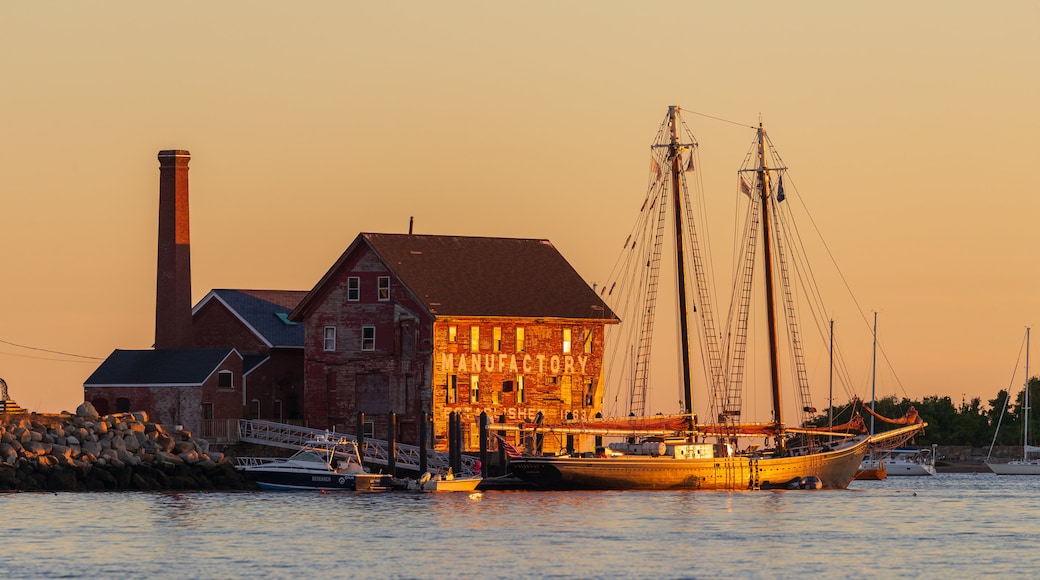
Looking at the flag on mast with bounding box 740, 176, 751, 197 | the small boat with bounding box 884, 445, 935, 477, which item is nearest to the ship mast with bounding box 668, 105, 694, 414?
the flag on mast with bounding box 740, 176, 751, 197

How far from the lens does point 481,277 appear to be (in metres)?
95.5

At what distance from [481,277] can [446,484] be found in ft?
50.9

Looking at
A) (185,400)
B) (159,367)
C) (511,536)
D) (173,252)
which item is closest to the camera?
(511,536)

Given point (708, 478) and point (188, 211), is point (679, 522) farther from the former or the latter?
point (188, 211)

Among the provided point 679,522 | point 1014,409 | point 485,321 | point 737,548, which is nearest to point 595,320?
point 485,321

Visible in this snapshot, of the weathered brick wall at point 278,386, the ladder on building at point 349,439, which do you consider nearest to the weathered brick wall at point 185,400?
the weathered brick wall at point 278,386

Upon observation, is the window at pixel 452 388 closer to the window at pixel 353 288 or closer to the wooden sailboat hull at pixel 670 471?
the window at pixel 353 288

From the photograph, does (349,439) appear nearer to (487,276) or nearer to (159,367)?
(487,276)

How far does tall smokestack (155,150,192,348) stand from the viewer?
3959 inches

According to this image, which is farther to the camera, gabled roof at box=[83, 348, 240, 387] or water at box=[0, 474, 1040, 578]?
gabled roof at box=[83, 348, 240, 387]

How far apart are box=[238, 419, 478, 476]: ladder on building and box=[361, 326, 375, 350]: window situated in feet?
13.0

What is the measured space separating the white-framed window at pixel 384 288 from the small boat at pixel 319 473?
9.64 meters

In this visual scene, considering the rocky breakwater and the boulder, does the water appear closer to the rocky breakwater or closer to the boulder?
the rocky breakwater

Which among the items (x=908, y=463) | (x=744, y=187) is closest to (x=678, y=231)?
(x=744, y=187)
